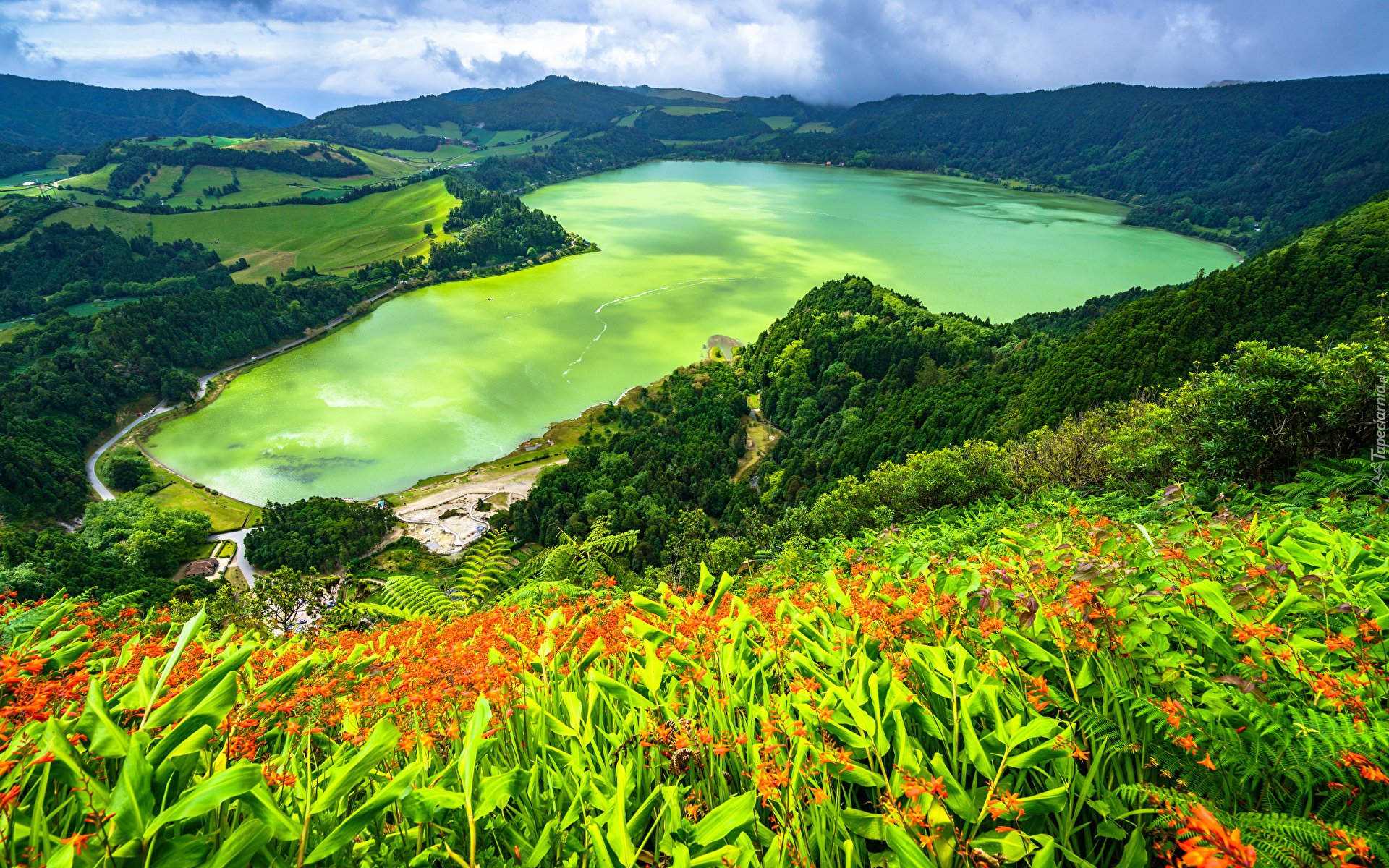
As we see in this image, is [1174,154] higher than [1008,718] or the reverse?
higher

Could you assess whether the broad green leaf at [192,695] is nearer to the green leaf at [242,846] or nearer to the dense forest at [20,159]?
the green leaf at [242,846]

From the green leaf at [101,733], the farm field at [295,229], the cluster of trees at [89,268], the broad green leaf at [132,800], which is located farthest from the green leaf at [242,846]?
the cluster of trees at [89,268]

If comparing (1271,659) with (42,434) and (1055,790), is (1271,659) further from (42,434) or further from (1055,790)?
(42,434)

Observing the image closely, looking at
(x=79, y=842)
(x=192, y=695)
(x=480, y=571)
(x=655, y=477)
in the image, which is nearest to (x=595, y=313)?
(x=655, y=477)

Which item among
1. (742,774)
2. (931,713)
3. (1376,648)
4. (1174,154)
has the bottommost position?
(742,774)

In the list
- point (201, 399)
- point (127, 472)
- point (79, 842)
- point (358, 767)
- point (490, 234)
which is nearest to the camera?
point (79, 842)

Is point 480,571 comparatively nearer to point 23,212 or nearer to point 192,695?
point 192,695

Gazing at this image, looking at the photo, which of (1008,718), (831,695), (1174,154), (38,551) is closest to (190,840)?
(831,695)

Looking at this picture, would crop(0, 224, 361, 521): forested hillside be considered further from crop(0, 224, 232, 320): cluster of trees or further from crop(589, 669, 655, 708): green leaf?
crop(589, 669, 655, 708): green leaf
